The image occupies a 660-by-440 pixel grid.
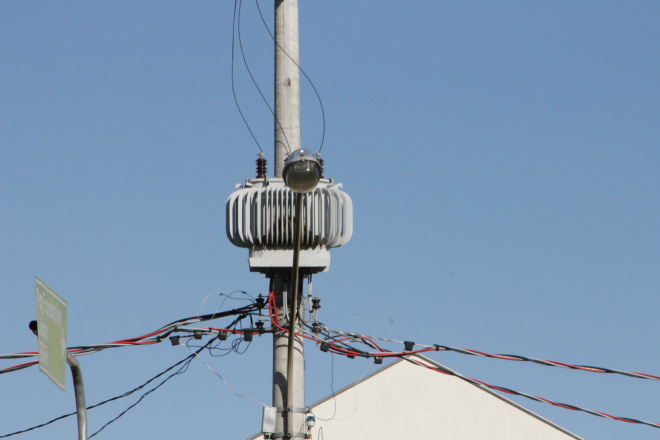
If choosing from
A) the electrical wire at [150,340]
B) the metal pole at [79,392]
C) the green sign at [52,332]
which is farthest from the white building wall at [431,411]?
the green sign at [52,332]

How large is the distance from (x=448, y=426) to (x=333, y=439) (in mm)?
2662

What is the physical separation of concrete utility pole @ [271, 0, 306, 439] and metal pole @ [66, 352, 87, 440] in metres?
2.57

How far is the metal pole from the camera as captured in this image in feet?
Result: 22.6

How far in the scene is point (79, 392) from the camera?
23.2ft

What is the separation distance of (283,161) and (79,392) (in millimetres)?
4269

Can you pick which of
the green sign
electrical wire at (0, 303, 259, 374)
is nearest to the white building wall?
electrical wire at (0, 303, 259, 374)

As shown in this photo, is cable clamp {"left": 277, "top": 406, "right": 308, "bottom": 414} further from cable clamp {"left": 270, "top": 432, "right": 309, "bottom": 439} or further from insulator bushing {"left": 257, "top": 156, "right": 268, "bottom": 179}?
insulator bushing {"left": 257, "top": 156, "right": 268, "bottom": 179}

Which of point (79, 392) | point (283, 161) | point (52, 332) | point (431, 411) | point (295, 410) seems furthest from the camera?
point (431, 411)

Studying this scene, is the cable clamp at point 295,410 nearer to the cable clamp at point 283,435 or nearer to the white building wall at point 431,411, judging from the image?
the cable clamp at point 283,435

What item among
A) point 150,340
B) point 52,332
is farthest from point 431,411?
point 52,332

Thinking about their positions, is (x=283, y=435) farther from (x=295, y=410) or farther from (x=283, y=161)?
(x=283, y=161)

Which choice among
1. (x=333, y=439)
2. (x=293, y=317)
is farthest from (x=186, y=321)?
(x=333, y=439)

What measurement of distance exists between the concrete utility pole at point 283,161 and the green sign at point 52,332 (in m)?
3.07

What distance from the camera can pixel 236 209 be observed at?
1052 cm
